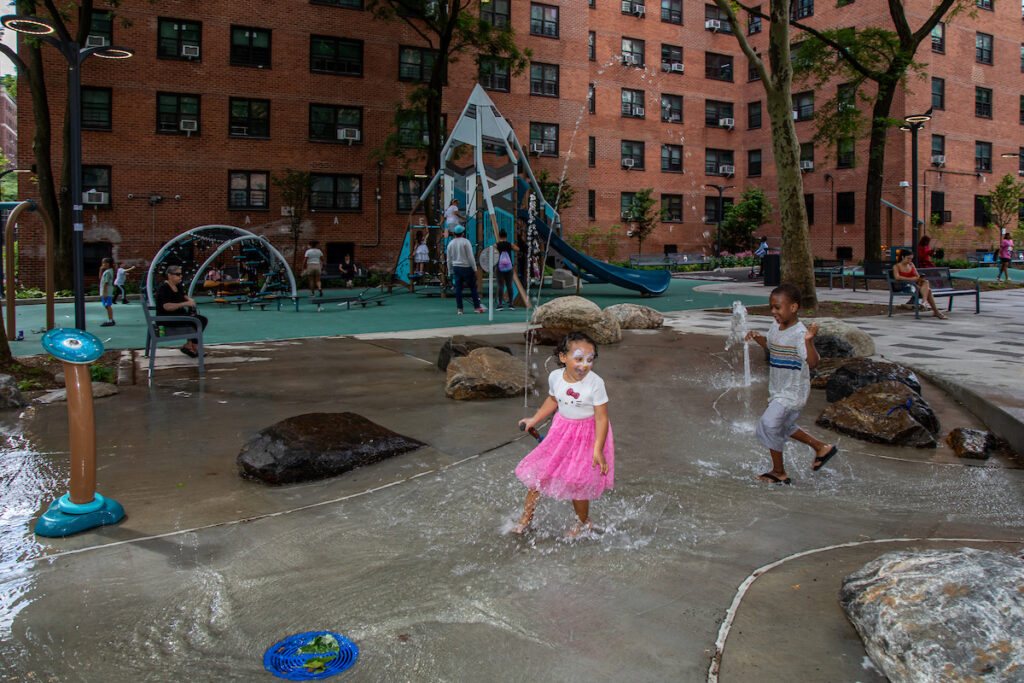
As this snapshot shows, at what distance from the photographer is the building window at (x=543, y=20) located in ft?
131

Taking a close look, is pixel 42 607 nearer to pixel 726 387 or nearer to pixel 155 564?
pixel 155 564

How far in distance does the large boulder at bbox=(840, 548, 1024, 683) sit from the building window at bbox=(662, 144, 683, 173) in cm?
4418

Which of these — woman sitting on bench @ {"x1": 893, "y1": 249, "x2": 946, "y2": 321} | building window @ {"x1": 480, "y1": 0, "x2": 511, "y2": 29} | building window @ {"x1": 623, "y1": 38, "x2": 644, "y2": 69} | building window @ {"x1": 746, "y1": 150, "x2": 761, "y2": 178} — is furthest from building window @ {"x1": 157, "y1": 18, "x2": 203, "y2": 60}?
building window @ {"x1": 746, "y1": 150, "x2": 761, "y2": 178}

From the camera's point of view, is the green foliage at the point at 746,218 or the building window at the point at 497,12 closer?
the building window at the point at 497,12

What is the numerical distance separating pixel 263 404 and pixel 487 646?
5220 mm

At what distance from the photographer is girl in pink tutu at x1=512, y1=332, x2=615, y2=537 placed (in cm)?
443

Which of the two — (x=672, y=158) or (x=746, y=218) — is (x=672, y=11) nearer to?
(x=672, y=158)

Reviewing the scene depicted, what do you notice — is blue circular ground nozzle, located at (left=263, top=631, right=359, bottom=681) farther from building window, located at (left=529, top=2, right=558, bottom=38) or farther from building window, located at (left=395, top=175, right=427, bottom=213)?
building window, located at (left=529, top=2, right=558, bottom=38)

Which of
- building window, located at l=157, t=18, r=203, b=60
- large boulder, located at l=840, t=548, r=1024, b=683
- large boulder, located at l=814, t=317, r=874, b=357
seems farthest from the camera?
building window, located at l=157, t=18, r=203, b=60

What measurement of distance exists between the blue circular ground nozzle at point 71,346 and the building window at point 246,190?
1175 inches

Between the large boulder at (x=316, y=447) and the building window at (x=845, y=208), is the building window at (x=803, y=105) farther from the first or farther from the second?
the large boulder at (x=316, y=447)

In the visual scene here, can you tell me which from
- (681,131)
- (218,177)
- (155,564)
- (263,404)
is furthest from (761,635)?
(681,131)

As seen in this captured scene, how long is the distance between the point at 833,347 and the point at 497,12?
3349 centimetres

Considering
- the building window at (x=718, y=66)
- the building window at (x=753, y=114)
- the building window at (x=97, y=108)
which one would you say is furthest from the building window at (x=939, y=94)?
the building window at (x=97, y=108)
